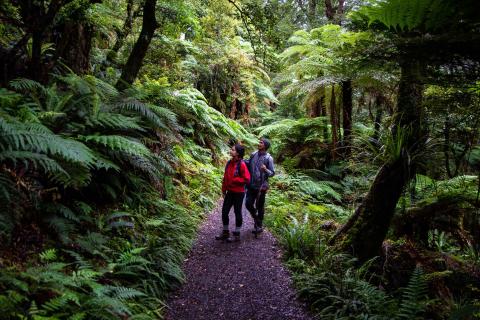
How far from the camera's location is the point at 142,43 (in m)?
5.95

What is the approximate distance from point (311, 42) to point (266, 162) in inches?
208

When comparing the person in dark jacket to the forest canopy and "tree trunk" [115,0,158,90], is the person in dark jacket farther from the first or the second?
"tree trunk" [115,0,158,90]

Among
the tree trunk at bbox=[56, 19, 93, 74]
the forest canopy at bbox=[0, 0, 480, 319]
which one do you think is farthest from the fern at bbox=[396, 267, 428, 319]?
the tree trunk at bbox=[56, 19, 93, 74]

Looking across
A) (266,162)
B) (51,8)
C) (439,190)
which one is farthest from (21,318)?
(439,190)

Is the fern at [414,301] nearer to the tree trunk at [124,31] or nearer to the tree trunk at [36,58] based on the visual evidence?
the tree trunk at [36,58]

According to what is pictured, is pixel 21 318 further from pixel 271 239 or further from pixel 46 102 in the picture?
pixel 271 239

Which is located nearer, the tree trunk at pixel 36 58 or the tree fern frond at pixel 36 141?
the tree fern frond at pixel 36 141

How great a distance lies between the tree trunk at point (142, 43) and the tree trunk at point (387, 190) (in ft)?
13.9

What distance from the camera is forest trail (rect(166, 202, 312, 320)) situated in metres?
3.84

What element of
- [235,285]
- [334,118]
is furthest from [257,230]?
[334,118]

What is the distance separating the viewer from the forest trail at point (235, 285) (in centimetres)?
384

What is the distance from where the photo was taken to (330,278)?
13.9ft

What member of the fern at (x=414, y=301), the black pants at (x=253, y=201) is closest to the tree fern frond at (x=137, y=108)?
the black pants at (x=253, y=201)

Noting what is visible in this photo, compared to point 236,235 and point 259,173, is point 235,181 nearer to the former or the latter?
point 259,173
